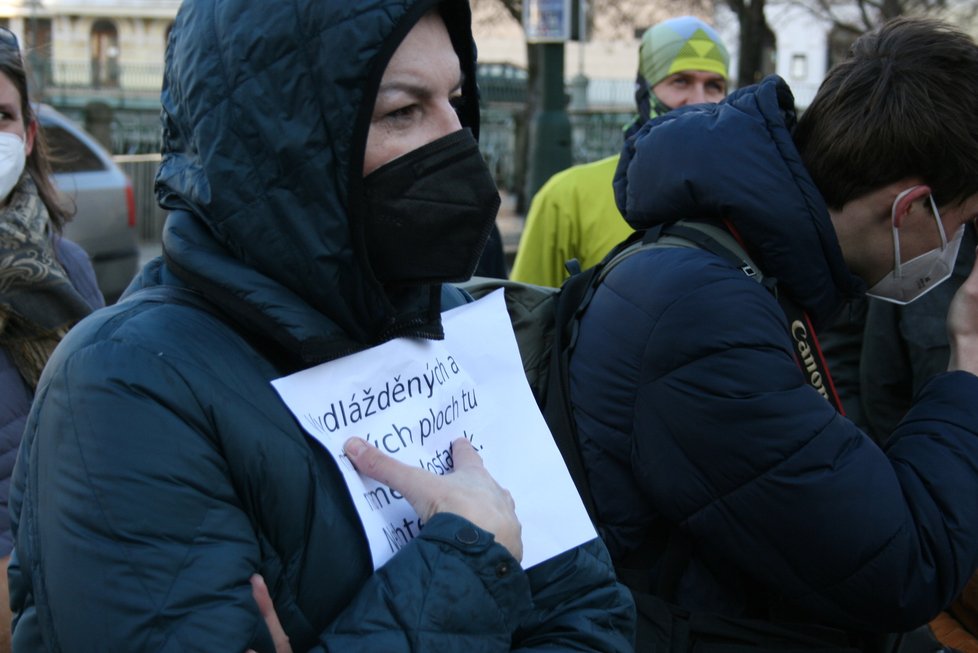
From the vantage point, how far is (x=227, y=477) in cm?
130

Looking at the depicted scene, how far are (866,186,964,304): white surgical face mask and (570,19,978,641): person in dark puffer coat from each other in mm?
15

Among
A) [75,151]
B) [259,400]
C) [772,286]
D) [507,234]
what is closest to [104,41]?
[507,234]

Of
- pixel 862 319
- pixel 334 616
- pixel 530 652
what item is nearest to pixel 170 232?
pixel 334 616

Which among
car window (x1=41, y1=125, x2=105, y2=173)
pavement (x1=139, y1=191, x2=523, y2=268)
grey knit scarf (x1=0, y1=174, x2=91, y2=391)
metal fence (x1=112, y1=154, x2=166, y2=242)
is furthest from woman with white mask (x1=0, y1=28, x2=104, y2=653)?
metal fence (x1=112, y1=154, x2=166, y2=242)

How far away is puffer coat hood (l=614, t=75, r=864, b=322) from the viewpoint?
→ 77.9 inches

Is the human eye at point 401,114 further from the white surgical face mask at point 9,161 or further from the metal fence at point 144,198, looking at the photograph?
the metal fence at point 144,198

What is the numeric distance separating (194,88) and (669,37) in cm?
344

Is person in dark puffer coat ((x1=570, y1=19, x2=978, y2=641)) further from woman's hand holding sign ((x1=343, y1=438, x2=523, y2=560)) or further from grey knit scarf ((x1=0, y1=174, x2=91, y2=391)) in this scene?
grey knit scarf ((x1=0, y1=174, x2=91, y2=391))

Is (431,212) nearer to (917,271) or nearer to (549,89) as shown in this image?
(917,271)

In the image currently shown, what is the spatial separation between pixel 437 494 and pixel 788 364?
0.73 metres

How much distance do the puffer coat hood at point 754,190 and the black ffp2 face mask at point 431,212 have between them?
0.55 meters

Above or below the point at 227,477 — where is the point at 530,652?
below

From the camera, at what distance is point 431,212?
59.9 inches

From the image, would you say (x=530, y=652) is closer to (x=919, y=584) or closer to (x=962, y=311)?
(x=919, y=584)
